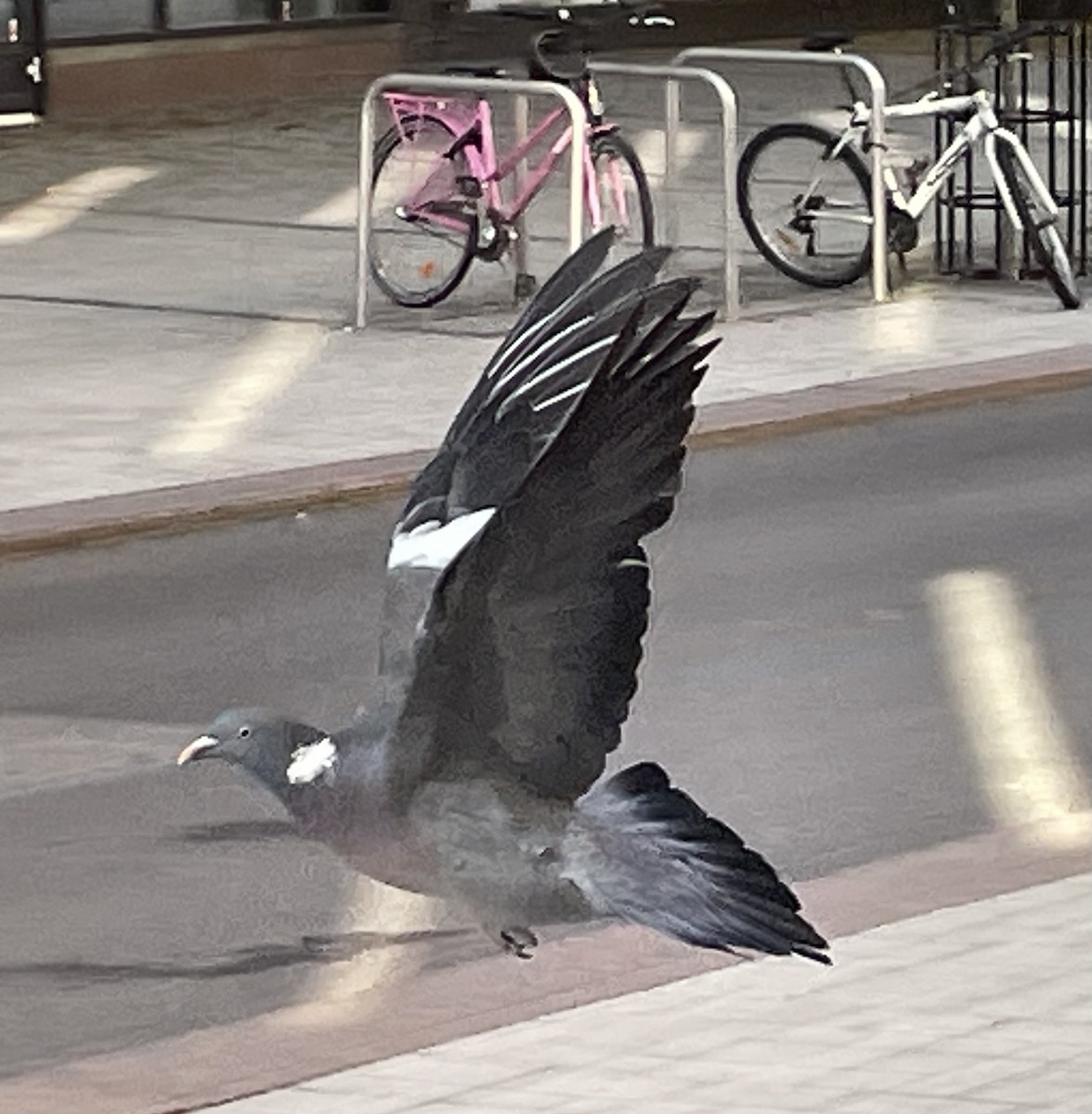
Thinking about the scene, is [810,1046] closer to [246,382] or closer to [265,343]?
[246,382]

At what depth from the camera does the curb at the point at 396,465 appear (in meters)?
11.5

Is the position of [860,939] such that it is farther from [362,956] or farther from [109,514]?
[109,514]

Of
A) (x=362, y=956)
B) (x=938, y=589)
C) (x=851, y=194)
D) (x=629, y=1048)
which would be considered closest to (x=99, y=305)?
(x=851, y=194)

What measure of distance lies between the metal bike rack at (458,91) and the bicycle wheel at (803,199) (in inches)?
41.6

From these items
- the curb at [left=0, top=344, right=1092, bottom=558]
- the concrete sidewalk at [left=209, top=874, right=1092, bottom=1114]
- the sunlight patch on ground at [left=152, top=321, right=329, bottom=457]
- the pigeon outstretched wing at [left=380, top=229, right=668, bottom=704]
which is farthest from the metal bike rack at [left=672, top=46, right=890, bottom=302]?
the pigeon outstretched wing at [left=380, top=229, right=668, bottom=704]

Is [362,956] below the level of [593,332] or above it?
below

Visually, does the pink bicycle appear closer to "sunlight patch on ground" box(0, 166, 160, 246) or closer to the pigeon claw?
"sunlight patch on ground" box(0, 166, 160, 246)

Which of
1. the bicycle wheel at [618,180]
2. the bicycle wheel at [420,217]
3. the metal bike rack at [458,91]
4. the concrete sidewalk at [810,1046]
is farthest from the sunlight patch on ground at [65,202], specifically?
the concrete sidewalk at [810,1046]

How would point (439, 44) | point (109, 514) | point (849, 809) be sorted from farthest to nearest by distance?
point (439, 44) < point (109, 514) < point (849, 809)

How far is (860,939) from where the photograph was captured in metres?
6.42

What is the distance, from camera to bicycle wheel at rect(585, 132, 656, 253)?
15.7 meters

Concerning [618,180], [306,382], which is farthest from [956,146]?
[306,382]

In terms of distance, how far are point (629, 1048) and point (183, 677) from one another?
3835 millimetres

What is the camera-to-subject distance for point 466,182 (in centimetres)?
1562
